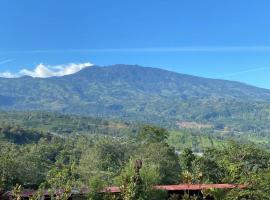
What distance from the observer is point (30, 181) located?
72938 millimetres

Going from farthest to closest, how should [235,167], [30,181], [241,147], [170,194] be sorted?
1. [241,147]
2. [30,181]
3. [235,167]
4. [170,194]

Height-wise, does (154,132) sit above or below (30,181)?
above

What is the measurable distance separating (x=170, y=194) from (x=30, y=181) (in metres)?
27.6

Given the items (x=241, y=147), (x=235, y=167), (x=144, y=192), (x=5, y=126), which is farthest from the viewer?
(x=5, y=126)

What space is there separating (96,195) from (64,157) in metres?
81.0

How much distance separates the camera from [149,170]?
56.4m

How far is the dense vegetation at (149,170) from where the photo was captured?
48969 millimetres

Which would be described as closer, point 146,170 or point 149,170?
point 146,170

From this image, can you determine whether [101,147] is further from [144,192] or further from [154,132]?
[144,192]

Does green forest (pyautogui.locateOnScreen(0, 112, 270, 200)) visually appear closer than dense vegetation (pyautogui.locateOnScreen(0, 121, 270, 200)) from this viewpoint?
Yes

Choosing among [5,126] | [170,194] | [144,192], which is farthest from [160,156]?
[5,126]

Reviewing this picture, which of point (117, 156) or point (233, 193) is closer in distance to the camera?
point (233, 193)

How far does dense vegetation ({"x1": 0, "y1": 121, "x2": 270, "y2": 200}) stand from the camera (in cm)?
4897

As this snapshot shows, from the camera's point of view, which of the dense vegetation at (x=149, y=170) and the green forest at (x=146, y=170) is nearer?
the green forest at (x=146, y=170)
